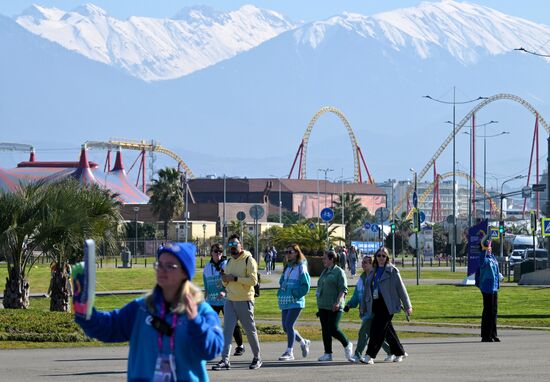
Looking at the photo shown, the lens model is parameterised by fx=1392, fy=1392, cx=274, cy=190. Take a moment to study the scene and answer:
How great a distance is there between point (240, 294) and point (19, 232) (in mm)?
10206

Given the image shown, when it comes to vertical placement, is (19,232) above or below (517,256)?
below

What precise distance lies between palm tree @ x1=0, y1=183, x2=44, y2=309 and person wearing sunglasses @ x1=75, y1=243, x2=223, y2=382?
20404 millimetres

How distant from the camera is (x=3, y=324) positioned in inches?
961

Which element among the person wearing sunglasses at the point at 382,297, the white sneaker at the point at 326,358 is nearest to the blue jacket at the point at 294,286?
the white sneaker at the point at 326,358

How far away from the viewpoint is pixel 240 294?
734 inches

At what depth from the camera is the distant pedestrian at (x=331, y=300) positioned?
64.2 feet

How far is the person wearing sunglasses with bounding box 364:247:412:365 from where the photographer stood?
18.8 meters

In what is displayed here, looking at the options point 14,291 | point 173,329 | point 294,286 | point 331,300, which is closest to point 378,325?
point 331,300

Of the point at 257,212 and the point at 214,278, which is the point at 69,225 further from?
the point at 257,212

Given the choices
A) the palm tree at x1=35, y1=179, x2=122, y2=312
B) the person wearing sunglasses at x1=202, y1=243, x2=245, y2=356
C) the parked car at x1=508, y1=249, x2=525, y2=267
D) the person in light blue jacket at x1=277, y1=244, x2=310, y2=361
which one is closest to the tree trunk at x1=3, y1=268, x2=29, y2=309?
the palm tree at x1=35, y1=179, x2=122, y2=312

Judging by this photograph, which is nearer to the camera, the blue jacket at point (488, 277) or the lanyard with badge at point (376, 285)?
the lanyard with badge at point (376, 285)

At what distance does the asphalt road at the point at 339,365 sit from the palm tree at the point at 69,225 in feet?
17.2

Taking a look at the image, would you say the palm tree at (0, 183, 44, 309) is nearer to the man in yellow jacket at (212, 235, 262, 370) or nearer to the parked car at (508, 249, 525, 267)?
the man in yellow jacket at (212, 235, 262, 370)

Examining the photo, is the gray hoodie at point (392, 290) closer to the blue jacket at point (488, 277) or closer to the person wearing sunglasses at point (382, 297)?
the person wearing sunglasses at point (382, 297)
